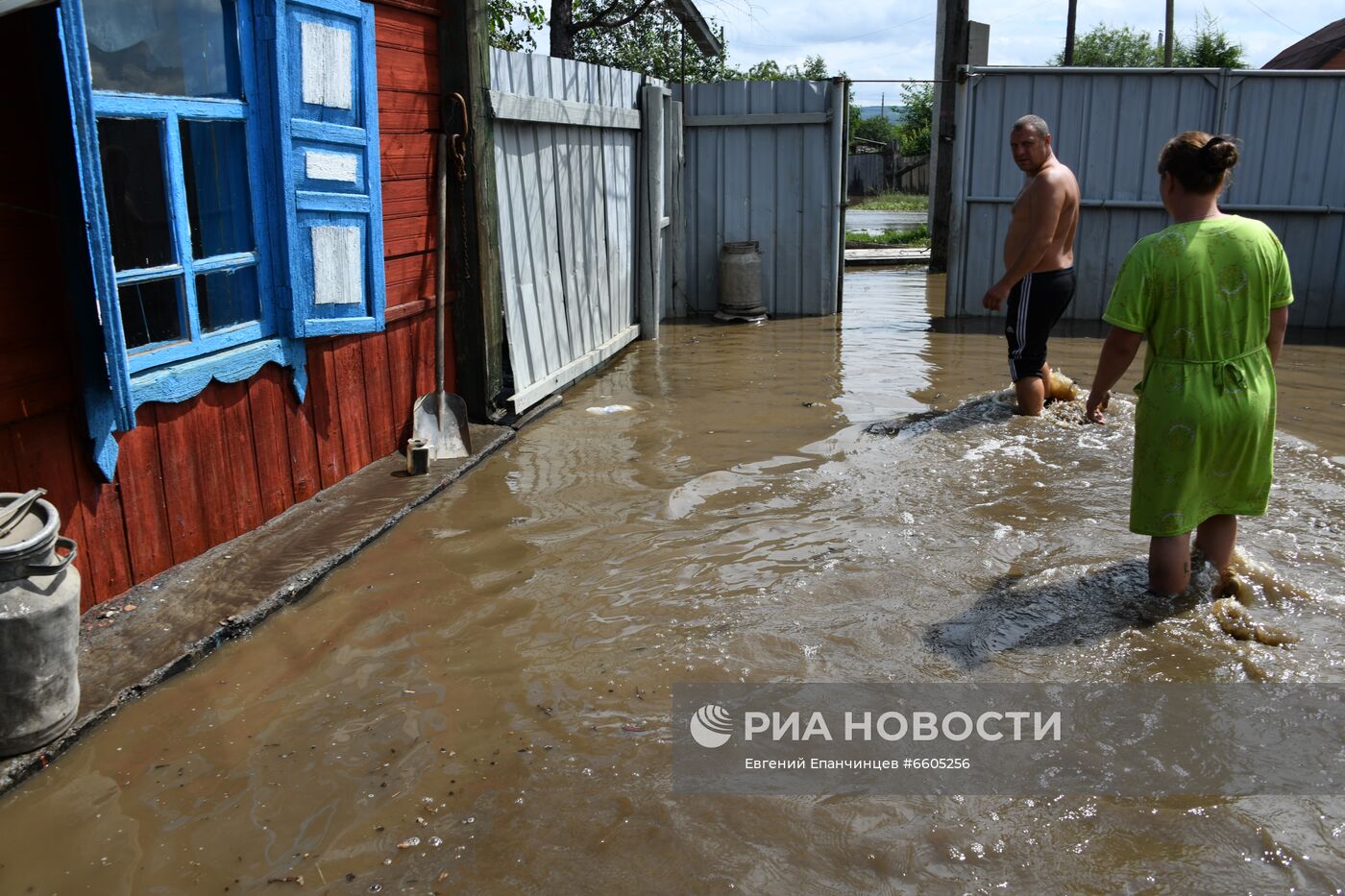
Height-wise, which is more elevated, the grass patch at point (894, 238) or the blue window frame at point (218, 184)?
the blue window frame at point (218, 184)

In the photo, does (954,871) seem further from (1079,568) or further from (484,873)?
(1079,568)

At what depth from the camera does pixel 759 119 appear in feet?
36.6

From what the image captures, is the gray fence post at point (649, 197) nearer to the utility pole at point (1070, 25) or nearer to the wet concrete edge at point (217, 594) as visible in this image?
the wet concrete edge at point (217, 594)

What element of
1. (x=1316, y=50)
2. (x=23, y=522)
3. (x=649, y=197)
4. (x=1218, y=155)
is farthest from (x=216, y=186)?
(x=1316, y=50)

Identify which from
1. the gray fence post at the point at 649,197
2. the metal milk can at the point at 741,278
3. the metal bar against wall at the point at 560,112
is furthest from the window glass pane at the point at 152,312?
the metal milk can at the point at 741,278

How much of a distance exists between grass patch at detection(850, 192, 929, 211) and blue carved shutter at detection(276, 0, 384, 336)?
25586mm

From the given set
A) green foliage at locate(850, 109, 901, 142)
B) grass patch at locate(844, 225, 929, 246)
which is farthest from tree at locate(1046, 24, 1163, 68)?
grass patch at locate(844, 225, 929, 246)

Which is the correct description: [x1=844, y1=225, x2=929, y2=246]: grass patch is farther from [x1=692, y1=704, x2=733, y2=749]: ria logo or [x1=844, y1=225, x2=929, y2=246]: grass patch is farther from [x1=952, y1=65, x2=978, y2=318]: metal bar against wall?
[x1=692, y1=704, x2=733, y2=749]: ria logo

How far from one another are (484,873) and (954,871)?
1.14 m

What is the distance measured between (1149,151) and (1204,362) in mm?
7703

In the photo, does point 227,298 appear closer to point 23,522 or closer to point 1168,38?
point 23,522

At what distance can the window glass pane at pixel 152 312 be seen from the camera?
4.10 metres

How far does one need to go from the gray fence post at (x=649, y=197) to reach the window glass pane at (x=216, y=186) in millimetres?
5402

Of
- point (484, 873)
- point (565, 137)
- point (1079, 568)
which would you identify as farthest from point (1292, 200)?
point (484, 873)
